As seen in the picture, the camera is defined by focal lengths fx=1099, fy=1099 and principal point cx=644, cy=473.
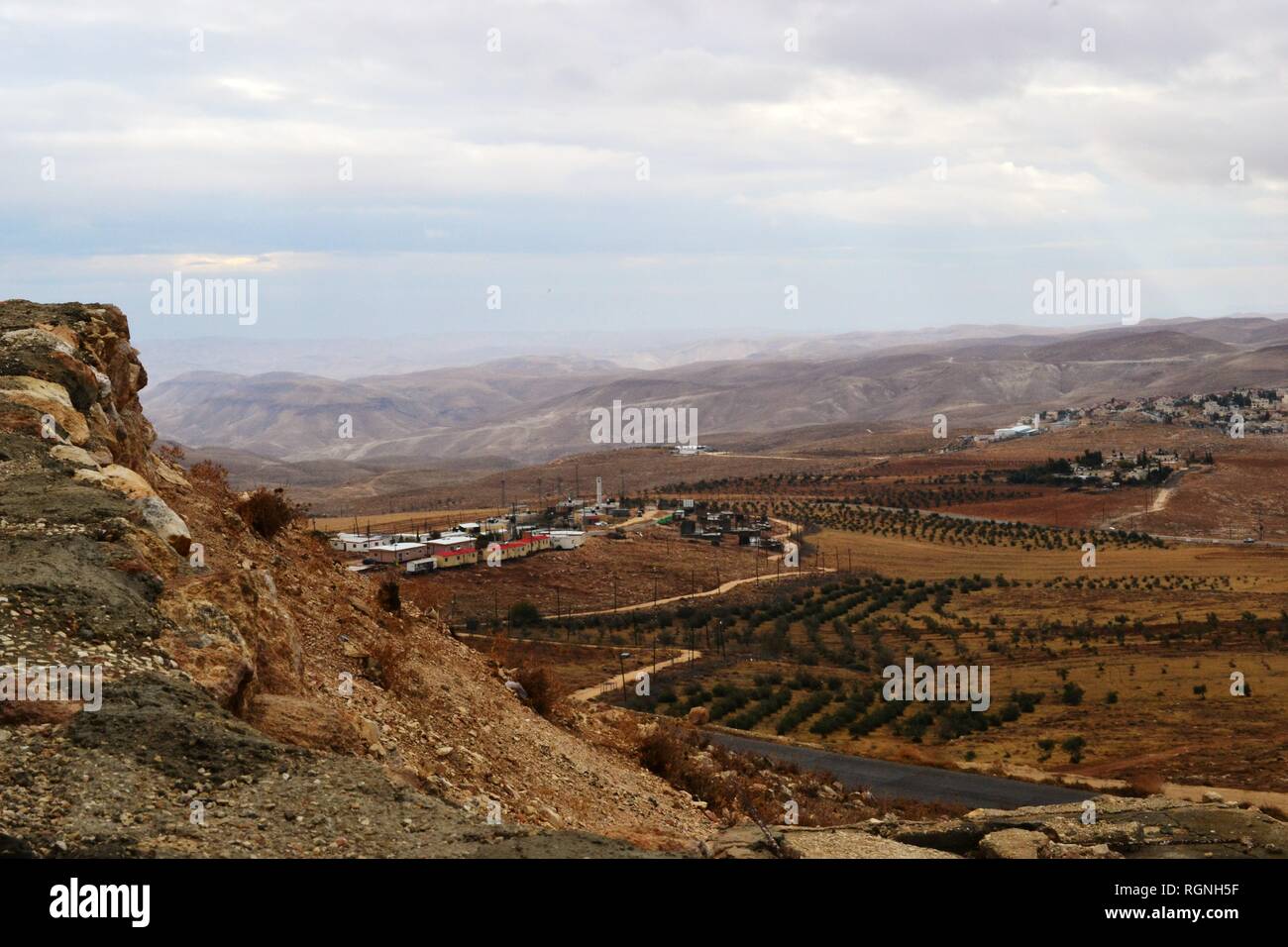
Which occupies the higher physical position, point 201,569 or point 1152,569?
point 201,569

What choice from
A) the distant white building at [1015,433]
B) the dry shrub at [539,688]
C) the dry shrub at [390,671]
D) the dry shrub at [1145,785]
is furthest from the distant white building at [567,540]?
the distant white building at [1015,433]

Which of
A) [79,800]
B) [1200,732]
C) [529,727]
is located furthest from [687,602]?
[79,800]

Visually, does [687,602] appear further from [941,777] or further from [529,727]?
[529,727]

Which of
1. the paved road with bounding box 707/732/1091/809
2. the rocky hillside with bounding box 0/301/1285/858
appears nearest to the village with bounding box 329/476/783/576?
the paved road with bounding box 707/732/1091/809

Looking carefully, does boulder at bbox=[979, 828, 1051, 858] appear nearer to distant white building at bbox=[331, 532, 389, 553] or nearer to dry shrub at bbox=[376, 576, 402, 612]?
dry shrub at bbox=[376, 576, 402, 612]

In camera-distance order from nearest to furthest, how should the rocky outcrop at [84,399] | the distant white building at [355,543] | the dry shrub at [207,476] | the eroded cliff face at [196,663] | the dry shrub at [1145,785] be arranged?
the eroded cliff face at [196,663], the rocky outcrop at [84,399], the dry shrub at [207,476], the dry shrub at [1145,785], the distant white building at [355,543]

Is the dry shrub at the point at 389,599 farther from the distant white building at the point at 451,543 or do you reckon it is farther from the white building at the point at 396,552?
the distant white building at the point at 451,543
